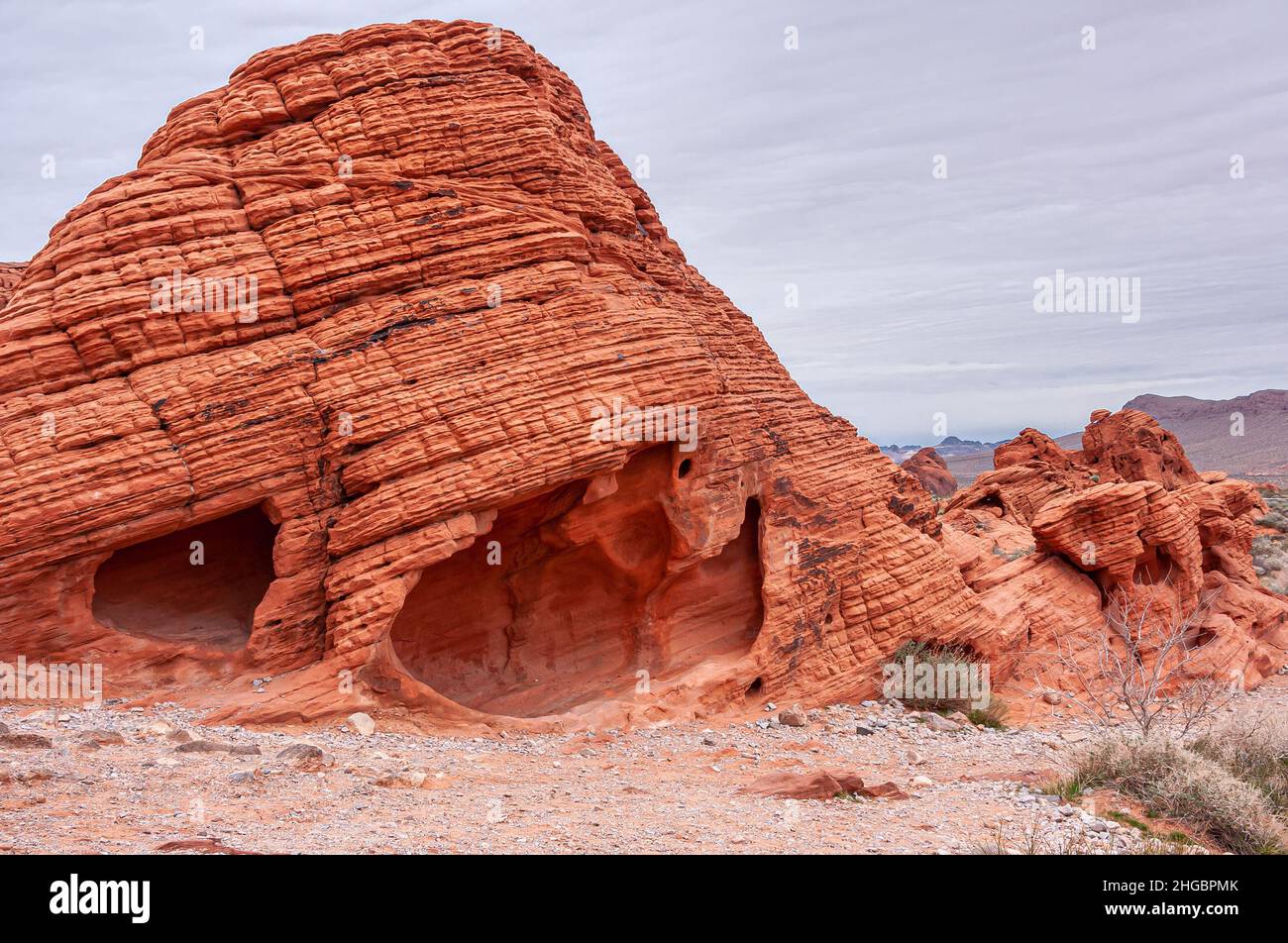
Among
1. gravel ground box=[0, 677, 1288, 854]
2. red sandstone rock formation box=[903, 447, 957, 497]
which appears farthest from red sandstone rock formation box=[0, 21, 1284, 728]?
red sandstone rock formation box=[903, 447, 957, 497]

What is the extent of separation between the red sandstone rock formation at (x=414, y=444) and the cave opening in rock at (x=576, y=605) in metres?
0.05

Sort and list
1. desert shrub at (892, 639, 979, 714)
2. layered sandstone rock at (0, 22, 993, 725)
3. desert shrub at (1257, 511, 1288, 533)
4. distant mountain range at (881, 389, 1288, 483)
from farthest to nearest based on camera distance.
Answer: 1. distant mountain range at (881, 389, 1288, 483)
2. desert shrub at (1257, 511, 1288, 533)
3. desert shrub at (892, 639, 979, 714)
4. layered sandstone rock at (0, 22, 993, 725)

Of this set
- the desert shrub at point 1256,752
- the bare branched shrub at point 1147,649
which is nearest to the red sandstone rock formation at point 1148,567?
the bare branched shrub at point 1147,649

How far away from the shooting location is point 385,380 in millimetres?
13180

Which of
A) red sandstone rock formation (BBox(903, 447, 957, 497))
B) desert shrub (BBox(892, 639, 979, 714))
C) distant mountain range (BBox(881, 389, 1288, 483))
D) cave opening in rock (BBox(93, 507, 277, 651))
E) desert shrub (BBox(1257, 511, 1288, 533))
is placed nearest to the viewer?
cave opening in rock (BBox(93, 507, 277, 651))

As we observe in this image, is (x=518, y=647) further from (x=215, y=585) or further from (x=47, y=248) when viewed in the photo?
(x=47, y=248)

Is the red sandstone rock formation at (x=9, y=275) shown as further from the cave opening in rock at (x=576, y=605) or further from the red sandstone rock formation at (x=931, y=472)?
the red sandstone rock formation at (x=931, y=472)

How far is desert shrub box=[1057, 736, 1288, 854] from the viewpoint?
28.8ft

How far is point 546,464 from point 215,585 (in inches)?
205

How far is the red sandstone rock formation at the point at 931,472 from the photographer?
209 feet

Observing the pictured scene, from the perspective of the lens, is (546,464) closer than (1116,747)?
No

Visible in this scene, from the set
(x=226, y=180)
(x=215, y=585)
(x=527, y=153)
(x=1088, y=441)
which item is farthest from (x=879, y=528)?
(x=1088, y=441)

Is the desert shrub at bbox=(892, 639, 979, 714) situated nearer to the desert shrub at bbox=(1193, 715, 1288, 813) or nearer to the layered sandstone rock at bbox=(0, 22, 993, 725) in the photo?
the layered sandstone rock at bbox=(0, 22, 993, 725)

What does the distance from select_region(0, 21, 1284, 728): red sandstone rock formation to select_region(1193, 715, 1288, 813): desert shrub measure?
18.1 ft
